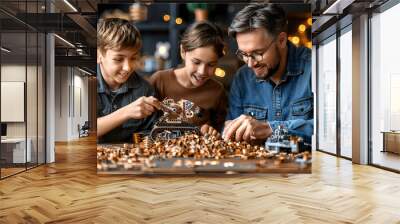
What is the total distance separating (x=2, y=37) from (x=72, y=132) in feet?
31.8

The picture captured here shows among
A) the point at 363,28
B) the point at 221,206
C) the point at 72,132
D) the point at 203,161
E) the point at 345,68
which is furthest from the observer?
the point at 72,132

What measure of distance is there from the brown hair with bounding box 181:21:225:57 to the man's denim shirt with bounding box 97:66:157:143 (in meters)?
0.86

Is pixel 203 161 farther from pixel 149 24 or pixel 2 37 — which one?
pixel 2 37

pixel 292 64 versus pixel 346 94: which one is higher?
pixel 292 64

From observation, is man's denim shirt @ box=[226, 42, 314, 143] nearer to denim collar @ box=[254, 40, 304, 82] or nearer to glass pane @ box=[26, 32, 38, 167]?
denim collar @ box=[254, 40, 304, 82]

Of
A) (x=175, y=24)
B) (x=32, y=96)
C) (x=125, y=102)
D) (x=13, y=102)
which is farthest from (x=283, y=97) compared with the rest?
(x=32, y=96)

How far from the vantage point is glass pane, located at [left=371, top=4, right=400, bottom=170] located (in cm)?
669

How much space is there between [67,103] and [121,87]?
31.3 feet

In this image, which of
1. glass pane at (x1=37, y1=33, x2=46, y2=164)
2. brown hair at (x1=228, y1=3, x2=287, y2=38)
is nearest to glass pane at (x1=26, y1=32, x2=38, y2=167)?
glass pane at (x1=37, y1=33, x2=46, y2=164)

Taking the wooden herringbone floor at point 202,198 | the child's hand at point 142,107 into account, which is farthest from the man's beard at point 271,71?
the child's hand at point 142,107

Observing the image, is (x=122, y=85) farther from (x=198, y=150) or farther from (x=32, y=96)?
(x=32, y=96)

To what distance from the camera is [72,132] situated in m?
15.4

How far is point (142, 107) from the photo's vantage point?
602 centimetres

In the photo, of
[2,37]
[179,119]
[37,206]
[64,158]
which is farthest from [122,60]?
[64,158]
